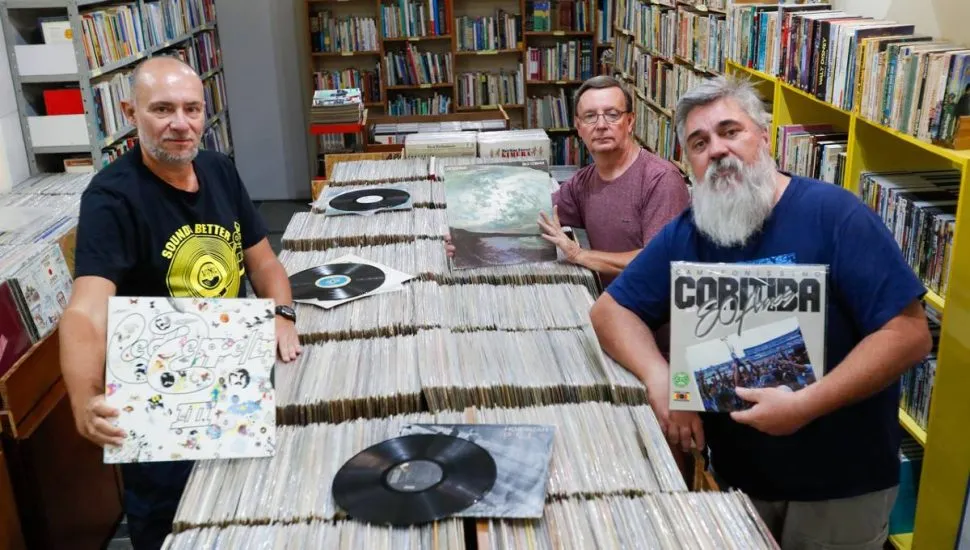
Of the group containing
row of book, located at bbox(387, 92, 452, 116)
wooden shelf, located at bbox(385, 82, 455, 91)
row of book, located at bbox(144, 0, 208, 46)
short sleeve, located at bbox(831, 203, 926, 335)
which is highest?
row of book, located at bbox(144, 0, 208, 46)

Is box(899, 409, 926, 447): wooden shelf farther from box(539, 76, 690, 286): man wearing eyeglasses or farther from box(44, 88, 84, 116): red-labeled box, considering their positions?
box(44, 88, 84, 116): red-labeled box

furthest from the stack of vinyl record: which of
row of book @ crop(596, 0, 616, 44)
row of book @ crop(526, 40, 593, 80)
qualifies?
row of book @ crop(596, 0, 616, 44)

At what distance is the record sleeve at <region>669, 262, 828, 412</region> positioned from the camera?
1474 mm

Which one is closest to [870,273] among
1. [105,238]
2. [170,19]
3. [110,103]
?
[105,238]

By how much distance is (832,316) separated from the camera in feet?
5.37

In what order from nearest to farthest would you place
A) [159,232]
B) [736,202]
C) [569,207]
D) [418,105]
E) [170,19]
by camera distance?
[736,202], [159,232], [569,207], [170,19], [418,105]

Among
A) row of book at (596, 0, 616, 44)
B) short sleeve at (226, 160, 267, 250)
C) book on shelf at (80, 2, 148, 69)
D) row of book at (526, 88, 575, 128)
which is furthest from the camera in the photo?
row of book at (526, 88, 575, 128)

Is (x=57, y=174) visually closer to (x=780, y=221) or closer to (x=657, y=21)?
(x=780, y=221)

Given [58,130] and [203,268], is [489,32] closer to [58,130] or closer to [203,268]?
[58,130]

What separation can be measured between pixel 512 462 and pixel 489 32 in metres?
6.14

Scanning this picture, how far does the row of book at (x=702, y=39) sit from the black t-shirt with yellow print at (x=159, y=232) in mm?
3136

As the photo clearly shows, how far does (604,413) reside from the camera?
1.56m

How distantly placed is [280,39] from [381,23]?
1049 millimetres

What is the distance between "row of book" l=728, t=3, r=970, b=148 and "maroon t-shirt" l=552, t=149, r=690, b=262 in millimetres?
680
